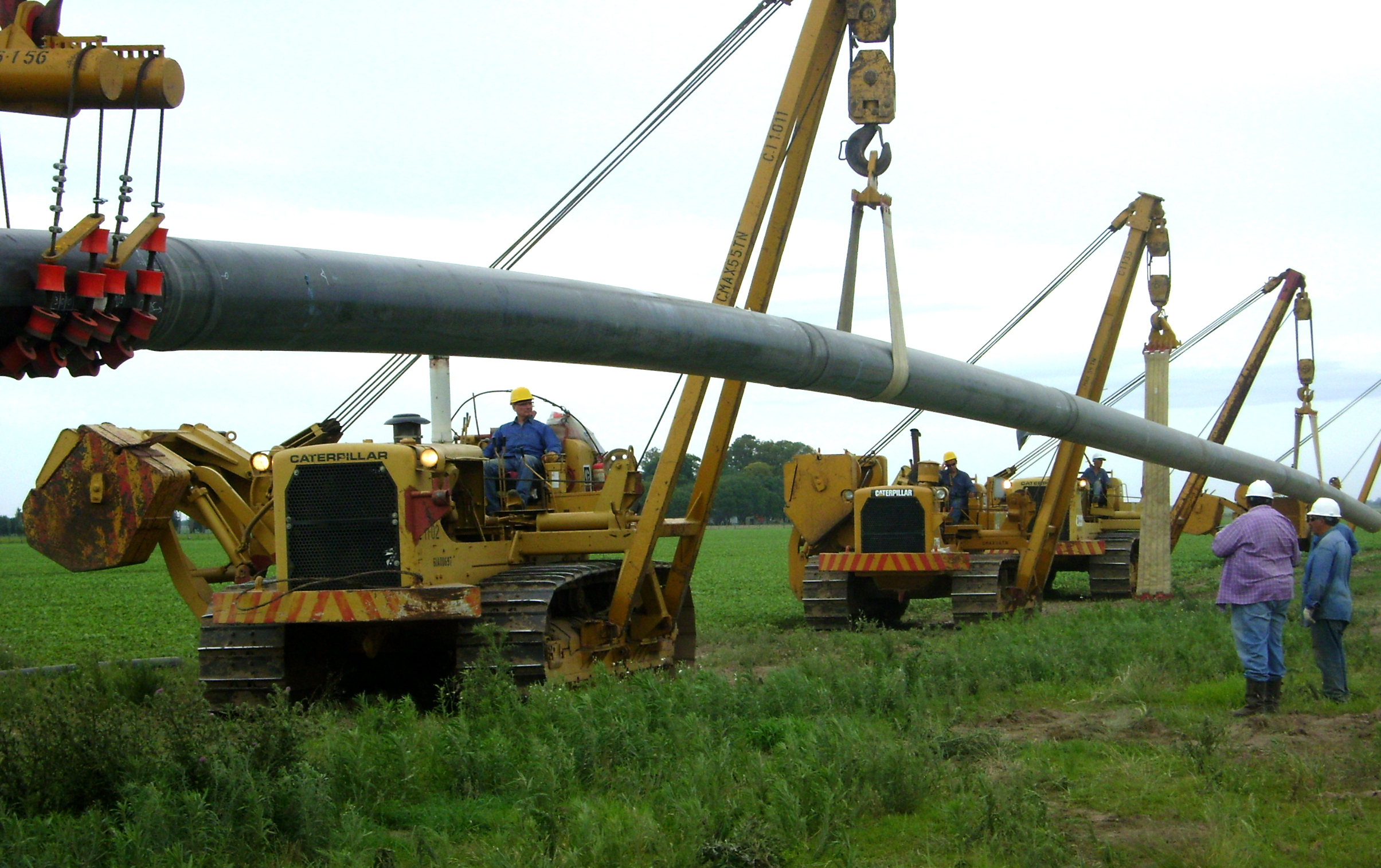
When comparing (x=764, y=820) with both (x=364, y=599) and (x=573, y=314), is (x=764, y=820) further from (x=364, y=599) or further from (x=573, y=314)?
(x=364, y=599)

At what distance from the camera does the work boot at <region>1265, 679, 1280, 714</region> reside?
360 inches

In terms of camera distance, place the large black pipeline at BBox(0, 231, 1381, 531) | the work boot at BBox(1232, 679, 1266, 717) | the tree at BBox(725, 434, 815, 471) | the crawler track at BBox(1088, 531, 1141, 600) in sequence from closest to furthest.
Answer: the large black pipeline at BBox(0, 231, 1381, 531), the work boot at BBox(1232, 679, 1266, 717), the crawler track at BBox(1088, 531, 1141, 600), the tree at BBox(725, 434, 815, 471)

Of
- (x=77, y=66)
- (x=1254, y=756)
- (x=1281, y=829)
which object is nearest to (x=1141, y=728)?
(x=1254, y=756)

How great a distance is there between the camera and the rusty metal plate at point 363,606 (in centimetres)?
924

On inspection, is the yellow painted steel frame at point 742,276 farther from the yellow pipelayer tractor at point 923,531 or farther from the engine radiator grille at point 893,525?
the engine radiator grille at point 893,525

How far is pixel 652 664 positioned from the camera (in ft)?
40.3

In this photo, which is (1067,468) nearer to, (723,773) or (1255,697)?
(1255,697)

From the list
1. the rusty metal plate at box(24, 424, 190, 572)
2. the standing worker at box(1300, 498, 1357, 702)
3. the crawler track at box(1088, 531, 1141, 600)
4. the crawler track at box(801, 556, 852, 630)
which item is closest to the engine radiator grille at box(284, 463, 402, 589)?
the rusty metal plate at box(24, 424, 190, 572)

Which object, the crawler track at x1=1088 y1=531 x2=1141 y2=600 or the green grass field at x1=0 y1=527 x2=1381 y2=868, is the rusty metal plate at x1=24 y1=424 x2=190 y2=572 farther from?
the crawler track at x1=1088 y1=531 x2=1141 y2=600

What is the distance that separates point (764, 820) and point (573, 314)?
2404 mm

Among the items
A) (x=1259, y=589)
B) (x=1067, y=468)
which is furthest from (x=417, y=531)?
(x=1067, y=468)

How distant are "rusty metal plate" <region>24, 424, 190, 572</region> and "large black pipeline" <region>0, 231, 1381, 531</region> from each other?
6.51m

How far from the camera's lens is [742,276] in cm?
1106

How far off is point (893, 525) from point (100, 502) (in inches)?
403
